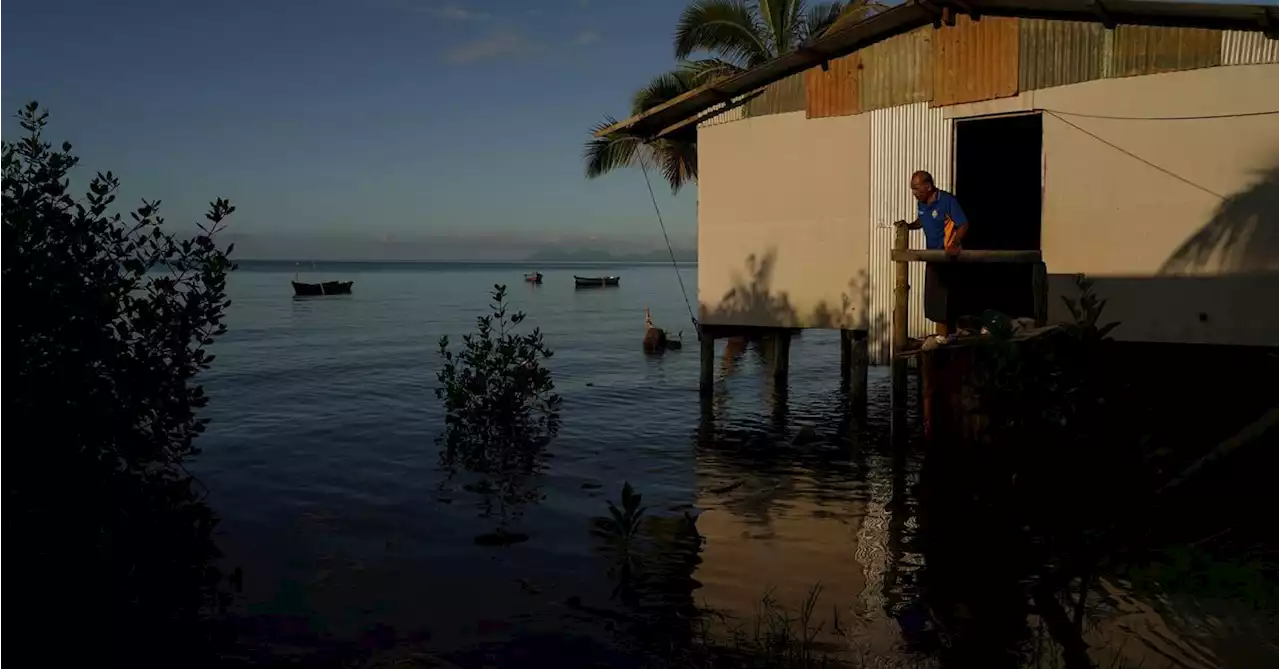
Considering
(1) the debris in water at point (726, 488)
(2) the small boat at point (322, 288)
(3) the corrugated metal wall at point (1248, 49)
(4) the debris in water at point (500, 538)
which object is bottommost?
(4) the debris in water at point (500, 538)

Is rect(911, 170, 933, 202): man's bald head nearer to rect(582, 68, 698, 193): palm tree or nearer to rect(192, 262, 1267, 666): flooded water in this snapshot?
rect(192, 262, 1267, 666): flooded water

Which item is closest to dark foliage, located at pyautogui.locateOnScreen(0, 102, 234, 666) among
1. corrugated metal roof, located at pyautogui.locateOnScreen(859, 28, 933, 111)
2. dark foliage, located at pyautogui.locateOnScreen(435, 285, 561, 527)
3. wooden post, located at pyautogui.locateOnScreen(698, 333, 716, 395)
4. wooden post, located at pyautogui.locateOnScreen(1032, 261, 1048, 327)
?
dark foliage, located at pyautogui.locateOnScreen(435, 285, 561, 527)

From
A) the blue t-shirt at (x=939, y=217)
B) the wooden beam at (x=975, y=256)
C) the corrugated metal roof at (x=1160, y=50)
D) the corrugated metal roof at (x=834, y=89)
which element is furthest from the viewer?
the corrugated metal roof at (x=834, y=89)

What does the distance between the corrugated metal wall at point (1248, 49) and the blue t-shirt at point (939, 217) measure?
12.5 feet

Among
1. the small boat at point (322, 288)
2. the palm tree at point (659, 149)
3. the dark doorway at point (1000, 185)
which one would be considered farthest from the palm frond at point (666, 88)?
the small boat at point (322, 288)

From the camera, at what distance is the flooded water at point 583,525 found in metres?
7.98

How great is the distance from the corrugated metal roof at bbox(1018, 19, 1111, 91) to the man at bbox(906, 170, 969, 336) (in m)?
2.61

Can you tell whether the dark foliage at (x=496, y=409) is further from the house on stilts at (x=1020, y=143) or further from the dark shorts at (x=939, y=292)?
the dark shorts at (x=939, y=292)

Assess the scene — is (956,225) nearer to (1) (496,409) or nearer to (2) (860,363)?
(2) (860,363)

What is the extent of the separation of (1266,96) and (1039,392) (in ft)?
30.8

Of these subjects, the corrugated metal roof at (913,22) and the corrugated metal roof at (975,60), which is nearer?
the corrugated metal roof at (913,22)

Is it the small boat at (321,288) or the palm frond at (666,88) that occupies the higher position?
the palm frond at (666,88)

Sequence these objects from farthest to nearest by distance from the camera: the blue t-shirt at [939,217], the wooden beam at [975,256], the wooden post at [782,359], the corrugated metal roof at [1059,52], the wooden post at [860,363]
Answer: the wooden post at [782,359] → the wooden post at [860,363] → the corrugated metal roof at [1059,52] → the blue t-shirt at [939,217] → the wooden beam at [975,256]

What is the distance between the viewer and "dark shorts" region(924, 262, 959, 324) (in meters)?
13.2
